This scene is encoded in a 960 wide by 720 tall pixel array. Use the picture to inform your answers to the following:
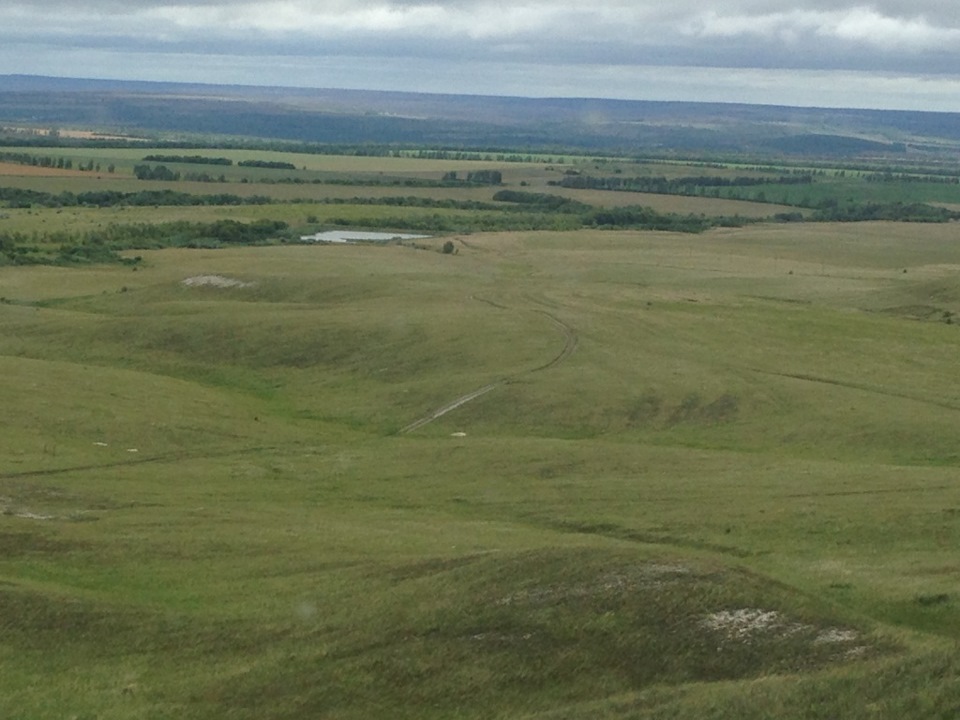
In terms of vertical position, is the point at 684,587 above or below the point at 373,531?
above

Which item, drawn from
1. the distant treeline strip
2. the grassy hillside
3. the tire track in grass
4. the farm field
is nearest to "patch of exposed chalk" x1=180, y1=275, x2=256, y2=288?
the grassy hillside

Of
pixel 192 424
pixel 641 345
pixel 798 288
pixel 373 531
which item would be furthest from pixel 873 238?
pixel 373 531

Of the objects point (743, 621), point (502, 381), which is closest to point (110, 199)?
point (502, 381)

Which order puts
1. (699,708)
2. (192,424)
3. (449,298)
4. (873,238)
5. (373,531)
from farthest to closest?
(873,238) → (449,298) → (192,424) → (373,531) → (699,708)

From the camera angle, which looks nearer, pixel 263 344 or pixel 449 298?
pixel 263 344

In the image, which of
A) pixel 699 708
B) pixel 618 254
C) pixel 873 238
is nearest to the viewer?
pixel 699 708

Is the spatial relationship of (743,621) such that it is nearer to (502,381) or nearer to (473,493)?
(473,493)

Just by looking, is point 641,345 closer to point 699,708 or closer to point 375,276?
point 375,276

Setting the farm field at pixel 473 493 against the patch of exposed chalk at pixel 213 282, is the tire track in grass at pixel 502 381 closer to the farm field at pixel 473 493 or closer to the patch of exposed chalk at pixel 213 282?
the farm field at pixel 473 493
